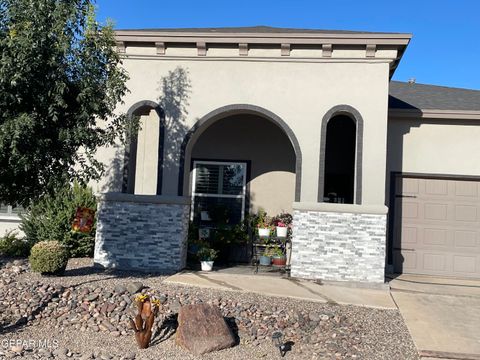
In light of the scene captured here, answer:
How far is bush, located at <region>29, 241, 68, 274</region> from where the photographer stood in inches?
333

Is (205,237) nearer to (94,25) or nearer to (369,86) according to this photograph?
(369,86)

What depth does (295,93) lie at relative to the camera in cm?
998

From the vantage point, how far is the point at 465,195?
11.2m

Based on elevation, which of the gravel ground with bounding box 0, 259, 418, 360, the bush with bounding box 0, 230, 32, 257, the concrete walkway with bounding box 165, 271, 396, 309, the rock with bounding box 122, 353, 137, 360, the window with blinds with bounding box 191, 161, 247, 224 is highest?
the window with blinds with bounding box 191, 161, 247, 224

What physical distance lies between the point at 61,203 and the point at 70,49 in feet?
18.4

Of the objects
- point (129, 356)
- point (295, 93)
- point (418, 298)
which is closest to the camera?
point (129, 356)

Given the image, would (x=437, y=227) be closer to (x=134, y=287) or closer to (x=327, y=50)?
(x=327, y=50)

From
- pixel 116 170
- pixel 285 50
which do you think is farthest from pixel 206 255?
pixel 285 50

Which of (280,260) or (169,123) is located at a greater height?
(169,123)

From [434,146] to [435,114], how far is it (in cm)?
76

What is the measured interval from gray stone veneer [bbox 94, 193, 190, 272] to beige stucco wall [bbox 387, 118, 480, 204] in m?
5.27

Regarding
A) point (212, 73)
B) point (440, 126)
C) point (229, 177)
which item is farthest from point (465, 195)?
point (212, 73)

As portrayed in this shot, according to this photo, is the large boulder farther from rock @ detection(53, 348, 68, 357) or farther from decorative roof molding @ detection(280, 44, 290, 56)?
decorative roof molding @ detection(280, 44, 290, 56)

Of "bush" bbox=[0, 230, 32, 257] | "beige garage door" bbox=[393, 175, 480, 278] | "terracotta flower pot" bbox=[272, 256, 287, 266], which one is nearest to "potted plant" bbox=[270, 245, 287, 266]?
"terracotta flower pot" bbox=[272, 256, 287, 266]
